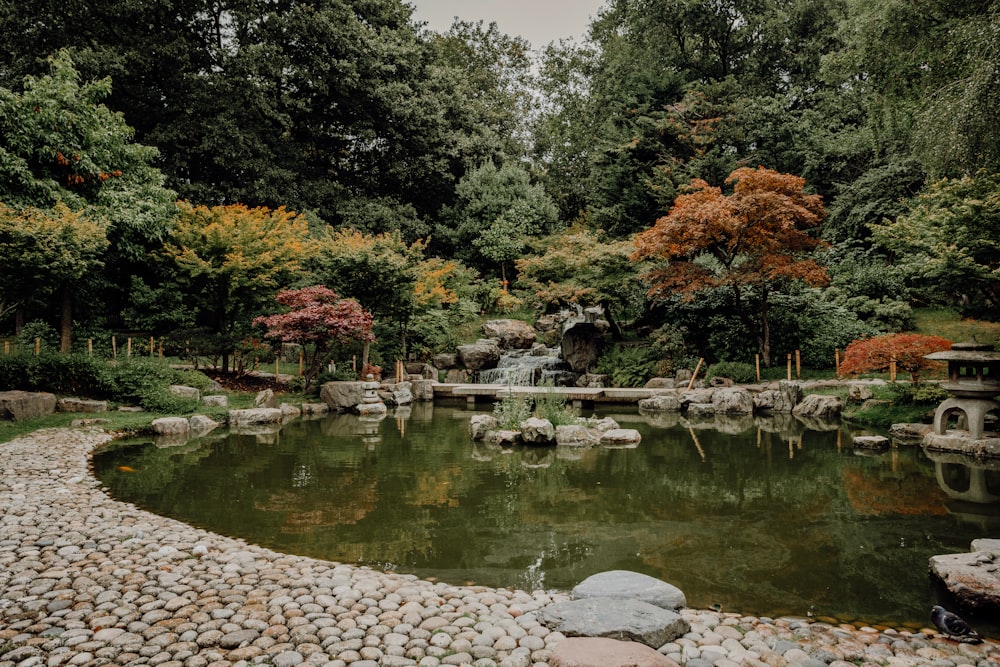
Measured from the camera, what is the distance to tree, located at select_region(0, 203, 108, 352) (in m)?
10.4

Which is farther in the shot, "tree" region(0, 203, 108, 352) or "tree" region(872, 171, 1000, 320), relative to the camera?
"tree" region(0, 203, 108, 352)

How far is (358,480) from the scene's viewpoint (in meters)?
6.73

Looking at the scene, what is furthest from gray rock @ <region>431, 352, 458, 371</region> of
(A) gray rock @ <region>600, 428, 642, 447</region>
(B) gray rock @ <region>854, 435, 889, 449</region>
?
(B) gray rock @ <region>854, 435, 889, 449</region>

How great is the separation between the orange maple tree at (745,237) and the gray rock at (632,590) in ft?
37.1

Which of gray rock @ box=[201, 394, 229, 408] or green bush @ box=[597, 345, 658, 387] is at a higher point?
green bush @ box=[597, 345, 658, 387]

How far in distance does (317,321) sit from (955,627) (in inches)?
457

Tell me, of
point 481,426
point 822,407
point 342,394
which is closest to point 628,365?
point 822,407

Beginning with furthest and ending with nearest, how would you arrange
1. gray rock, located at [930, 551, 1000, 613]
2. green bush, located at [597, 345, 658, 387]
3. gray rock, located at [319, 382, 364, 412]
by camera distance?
green bush, located at [597, 345, 658, 387] < gray rock, located at [319, 382, 364, 412] < gray rock, located at [930, 551, 1000, 613]

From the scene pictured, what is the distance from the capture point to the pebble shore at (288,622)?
2.69 metres

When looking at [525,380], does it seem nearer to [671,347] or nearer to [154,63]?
[671,347]

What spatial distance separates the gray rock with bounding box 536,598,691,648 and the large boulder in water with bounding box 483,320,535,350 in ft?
49.6

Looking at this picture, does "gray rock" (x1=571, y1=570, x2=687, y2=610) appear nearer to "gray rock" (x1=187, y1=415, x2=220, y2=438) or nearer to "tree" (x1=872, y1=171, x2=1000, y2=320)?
"gray rock" (x1=187, y1=415, x2=220, y2=438)

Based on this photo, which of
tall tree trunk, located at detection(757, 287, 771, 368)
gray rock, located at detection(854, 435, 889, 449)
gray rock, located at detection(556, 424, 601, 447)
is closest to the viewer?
gray rock, located at detection(854, 435, 889, 449)

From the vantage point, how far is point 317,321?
12.6 meters
